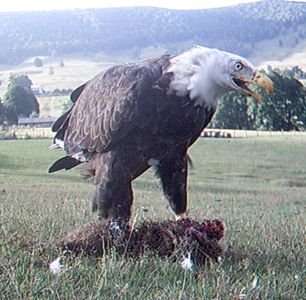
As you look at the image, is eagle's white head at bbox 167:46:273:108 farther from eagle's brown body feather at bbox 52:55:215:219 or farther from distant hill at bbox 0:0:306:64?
distant hill at bbox 0:0:306:64

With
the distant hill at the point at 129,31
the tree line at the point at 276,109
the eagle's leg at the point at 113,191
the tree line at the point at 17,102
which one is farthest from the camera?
the distant hill at the point at 129,31

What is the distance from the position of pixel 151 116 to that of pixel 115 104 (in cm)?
32

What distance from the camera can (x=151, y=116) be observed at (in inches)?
170

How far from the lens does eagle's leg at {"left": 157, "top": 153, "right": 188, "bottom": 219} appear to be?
478 centimetres

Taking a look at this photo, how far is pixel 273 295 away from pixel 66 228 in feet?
6.37

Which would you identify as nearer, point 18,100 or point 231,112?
point 231,112

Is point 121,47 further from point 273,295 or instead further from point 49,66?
point 273,295

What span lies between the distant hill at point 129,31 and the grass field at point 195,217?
→ 108 centimetres

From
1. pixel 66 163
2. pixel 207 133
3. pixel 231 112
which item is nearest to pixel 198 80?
pixel 66 163

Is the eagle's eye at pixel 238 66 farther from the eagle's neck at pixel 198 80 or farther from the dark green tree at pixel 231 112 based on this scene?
the dark green tree at pixel 231 112

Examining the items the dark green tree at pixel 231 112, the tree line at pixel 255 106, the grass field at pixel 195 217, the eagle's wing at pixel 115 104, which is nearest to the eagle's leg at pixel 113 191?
the eagle's wing at pixel 115 104

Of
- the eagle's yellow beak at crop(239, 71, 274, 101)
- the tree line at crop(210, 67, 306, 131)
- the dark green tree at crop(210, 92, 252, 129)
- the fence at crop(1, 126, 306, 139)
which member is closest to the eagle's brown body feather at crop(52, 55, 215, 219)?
the eagle's yellow beak at crop(239, 71, 274, 101)

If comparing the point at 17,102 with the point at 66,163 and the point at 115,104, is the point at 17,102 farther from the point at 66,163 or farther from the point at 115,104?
the point at 115,104

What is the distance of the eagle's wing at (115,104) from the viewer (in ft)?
14.3
